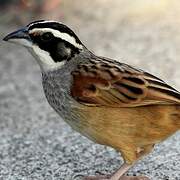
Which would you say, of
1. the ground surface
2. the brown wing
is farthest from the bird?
the ground surface

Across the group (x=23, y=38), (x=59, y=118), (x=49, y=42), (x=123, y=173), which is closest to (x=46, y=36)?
(x=49, y=42)

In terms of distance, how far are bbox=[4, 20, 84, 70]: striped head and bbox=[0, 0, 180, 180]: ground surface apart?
2.81ft

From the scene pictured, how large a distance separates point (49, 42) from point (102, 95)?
0.48 metres

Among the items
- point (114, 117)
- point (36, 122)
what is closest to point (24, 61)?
point (36, 122)

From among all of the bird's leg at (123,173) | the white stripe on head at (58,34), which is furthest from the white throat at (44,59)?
the bird's leg at (123,173)

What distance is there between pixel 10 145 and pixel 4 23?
116 inches

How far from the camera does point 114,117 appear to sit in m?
4.13

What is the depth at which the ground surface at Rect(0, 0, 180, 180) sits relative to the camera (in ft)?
15.9

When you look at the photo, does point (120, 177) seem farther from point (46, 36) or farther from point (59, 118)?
point (59, 118)

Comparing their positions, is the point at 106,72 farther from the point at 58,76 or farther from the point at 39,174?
the point at 39,174

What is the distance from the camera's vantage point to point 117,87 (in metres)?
4.25

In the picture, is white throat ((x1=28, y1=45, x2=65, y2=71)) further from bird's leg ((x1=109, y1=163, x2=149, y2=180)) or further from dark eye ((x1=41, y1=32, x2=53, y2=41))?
bird's leg ((x1=109, y1=163, x2=149, y2=180))

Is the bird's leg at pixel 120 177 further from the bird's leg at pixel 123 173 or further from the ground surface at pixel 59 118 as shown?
the ground surface at pixel 59 118

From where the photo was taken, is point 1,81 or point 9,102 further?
point 1,81
